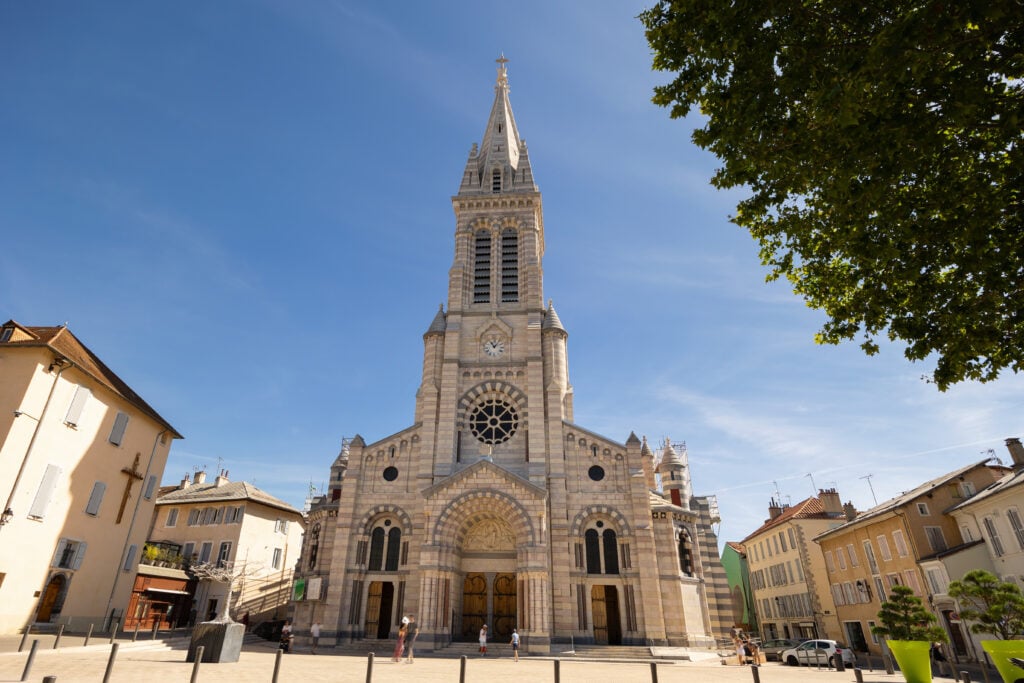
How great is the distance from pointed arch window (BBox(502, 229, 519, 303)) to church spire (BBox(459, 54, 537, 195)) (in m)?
3.50

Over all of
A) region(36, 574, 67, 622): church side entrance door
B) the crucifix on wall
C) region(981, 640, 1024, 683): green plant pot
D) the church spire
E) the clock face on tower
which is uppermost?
the church spire

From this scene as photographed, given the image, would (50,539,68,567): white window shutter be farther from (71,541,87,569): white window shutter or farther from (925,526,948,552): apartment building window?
(925,526,948,552): apartment building window

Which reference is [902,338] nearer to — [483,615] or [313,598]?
[483,615]

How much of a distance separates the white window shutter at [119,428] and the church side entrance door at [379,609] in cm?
1376

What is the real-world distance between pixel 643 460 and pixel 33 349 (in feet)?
90.4

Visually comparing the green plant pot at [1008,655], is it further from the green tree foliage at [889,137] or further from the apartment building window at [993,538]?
the apartment building window at [993,538]

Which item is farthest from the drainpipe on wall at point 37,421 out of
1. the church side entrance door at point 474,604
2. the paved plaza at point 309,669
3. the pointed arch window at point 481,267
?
the pointed arch window at point 481,267

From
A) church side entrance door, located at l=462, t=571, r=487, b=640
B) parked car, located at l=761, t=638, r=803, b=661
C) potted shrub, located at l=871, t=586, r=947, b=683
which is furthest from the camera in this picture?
parked car, located at l=761, t=638, r=803, b=661

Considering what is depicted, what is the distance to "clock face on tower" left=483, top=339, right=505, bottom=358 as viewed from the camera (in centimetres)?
Answer: 3344

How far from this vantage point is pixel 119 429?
25.5 meters

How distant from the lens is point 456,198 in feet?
125

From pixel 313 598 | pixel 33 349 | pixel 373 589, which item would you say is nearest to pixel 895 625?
pixel 373 589

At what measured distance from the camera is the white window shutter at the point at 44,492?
20.8 m

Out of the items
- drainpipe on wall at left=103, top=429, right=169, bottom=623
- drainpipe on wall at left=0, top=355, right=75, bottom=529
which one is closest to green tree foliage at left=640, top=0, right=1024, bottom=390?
drainpipe on wall at left=0, top=355, right=75, bottom=529
